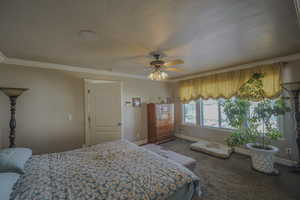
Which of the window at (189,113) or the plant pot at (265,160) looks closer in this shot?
the plant pot at (265,160)

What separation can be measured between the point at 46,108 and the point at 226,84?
4.60 m

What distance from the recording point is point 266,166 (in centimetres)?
235

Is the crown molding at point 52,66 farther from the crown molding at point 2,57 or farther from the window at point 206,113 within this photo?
the window at point 206,113

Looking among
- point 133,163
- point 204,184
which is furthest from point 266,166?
point 133,163

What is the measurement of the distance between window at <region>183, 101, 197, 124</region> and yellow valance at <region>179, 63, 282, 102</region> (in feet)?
1.13

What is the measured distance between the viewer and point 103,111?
3.39 meters

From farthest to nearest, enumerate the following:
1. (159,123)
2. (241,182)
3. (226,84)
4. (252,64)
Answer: (159,123) < (226,84) < (252,64) < (241,182)

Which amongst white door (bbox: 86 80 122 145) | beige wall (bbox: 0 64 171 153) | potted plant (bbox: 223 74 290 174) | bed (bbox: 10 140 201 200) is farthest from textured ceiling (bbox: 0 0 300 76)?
bed (bbox: 10 140 201 200)

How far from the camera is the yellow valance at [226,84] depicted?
276 cm

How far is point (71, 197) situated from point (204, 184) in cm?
200

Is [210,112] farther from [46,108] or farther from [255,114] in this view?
[46,108]

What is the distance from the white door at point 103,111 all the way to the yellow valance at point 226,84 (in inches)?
97.1

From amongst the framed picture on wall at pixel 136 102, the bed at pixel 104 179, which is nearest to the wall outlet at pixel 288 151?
the bed at pixel 104 179

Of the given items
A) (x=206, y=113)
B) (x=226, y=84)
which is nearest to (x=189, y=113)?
(x=206, y=113)
